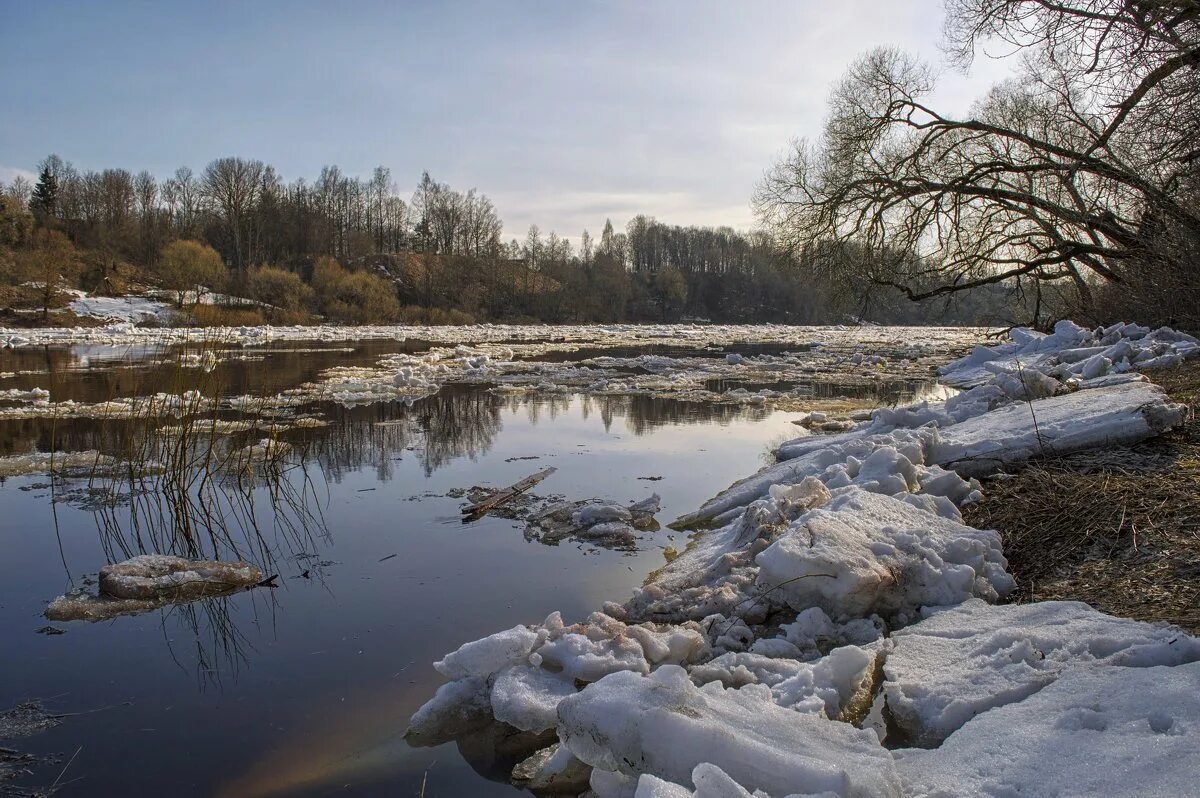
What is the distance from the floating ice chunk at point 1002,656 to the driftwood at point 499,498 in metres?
3.68

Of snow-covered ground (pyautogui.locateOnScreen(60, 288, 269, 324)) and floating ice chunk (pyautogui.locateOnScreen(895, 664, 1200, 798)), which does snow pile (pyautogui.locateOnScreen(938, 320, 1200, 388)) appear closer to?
floating ice chunk (pyautogui.locateOnScreen(895, 664, 1200, 798))

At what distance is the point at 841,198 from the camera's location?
49.2ft

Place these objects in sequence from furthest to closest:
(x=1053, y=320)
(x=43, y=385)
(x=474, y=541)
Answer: (x=1053, y=320), (x=43, y=385), (x=474, y=541)

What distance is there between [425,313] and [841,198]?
134 ft

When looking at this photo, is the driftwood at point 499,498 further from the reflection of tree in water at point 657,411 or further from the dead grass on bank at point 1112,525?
the dead grass on bank at point 1112,525

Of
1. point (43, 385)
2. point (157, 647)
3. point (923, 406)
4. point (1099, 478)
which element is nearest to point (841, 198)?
point (923, 406)

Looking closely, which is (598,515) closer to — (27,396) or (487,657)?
(487,657)

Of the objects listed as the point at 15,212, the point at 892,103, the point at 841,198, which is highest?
the point at 15,212

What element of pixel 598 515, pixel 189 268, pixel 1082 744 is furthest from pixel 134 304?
pixel 1082 744

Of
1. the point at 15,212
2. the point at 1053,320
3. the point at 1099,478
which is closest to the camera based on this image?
the point at 1099,478

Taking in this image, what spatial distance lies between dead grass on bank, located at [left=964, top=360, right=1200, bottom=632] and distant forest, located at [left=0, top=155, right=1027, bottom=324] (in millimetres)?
32808

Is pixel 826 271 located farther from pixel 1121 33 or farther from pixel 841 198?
pixel 1121 33

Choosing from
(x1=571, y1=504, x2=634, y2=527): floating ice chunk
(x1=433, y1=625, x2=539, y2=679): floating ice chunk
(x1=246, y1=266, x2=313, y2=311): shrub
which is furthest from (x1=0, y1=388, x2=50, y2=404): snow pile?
(x1=246, y1=266, x2=313, y2=311): shrub

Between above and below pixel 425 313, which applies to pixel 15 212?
above
